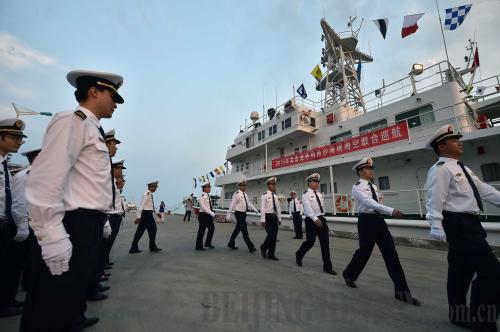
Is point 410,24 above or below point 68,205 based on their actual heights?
above

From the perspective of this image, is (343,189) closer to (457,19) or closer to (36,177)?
(457,19)

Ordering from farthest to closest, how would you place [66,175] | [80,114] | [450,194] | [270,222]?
[270,222] < [450,194] < [80,114] < [66,175]

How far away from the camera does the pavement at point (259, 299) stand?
8.79 feet

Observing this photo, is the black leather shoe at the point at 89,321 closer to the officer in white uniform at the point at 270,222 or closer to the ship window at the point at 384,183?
the officer in white uniform at the point at 270,222

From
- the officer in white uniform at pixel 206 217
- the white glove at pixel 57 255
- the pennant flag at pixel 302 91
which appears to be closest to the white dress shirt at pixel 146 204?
the officer in white uniform at pixel 206 217

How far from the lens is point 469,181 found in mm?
2738

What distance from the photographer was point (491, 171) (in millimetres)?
8781

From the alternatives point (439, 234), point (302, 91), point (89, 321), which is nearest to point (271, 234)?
point (439, 234)

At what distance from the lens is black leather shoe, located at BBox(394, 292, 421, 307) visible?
330 cm

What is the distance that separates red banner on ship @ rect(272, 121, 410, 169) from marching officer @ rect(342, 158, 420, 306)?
24.1 feet

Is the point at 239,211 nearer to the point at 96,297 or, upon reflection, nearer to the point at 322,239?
the point at 322,239

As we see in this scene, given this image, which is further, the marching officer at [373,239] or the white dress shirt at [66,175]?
the marching officer at [373,239]

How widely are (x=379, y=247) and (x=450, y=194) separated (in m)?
1.43

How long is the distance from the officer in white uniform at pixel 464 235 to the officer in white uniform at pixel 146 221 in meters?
6.67
